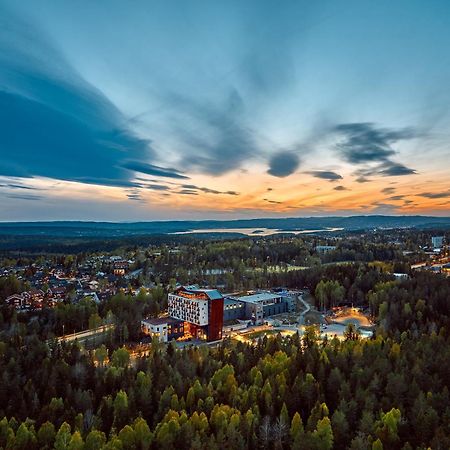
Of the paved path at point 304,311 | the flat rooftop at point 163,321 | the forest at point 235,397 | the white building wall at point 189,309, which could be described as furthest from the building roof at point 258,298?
the forest at point 235,397

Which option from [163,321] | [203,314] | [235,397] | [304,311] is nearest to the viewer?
[235,397]

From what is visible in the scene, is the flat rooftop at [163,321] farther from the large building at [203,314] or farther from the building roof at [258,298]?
the building roof at [258,298]

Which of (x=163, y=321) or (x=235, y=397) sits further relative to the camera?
(x=163, y=321)

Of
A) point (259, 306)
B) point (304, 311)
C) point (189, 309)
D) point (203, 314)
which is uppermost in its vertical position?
point (189, 309)

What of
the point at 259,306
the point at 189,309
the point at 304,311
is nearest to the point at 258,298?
the point at 259,306

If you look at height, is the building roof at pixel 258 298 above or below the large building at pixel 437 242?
below

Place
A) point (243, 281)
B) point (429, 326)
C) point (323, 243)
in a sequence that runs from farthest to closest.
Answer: point (323, 243) < point (243, 281) < point (429, 326)

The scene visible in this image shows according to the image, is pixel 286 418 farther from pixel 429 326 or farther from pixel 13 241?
pixel 13 241

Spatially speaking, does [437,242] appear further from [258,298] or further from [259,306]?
[259,306]

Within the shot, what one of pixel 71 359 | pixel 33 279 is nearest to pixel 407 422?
→ pixel 71 359
